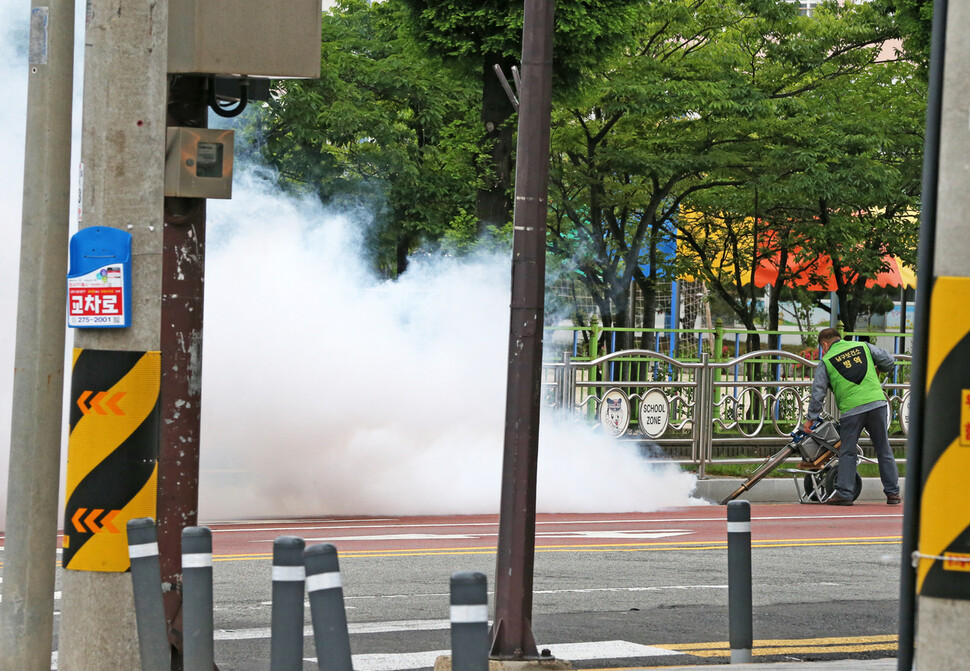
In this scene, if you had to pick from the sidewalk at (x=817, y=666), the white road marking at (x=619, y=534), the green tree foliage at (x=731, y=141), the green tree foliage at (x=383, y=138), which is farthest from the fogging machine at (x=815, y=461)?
the sidewalk at (x=817, y=666)

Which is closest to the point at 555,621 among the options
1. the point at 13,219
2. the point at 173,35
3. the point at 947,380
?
the point at 173,35

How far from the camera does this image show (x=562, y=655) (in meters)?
7.25

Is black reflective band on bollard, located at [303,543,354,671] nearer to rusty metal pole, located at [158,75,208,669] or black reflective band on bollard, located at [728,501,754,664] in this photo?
rusty metal pole, located at [158,75,208,669]

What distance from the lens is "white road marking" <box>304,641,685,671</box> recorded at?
6.86 m

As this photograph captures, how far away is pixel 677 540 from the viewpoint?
38.9 ft

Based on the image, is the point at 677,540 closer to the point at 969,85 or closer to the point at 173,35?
the point at 173,35

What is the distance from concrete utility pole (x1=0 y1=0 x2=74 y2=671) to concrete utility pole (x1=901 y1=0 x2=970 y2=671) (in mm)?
3770

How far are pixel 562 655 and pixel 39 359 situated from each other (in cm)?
324

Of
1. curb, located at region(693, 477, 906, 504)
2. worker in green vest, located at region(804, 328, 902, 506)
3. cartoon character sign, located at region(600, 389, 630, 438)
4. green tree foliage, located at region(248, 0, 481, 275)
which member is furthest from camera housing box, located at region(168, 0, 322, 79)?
green tree foliage, located at region(248, 0, 481, 275)

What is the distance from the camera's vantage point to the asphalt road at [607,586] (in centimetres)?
744

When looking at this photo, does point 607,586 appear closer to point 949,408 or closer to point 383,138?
point 949,408

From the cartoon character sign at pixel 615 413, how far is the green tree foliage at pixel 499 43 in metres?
2.90

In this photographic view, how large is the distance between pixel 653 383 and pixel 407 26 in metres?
5.46

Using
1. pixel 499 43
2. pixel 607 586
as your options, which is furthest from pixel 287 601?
pixel 499 43
